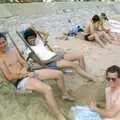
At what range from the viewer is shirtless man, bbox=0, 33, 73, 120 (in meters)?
4.75

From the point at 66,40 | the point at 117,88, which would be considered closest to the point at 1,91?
the point at 117,88

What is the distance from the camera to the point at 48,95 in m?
4.73

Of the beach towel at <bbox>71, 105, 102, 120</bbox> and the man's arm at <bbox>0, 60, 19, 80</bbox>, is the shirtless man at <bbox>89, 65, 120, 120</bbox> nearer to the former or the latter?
the beach towel at <bbox>71, 105, 102, 120</bbox>

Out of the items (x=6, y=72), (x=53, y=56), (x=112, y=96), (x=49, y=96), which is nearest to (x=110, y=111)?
(x=112, y=96)

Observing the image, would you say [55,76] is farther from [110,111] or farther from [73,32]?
[73,32]

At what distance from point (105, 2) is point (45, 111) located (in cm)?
936

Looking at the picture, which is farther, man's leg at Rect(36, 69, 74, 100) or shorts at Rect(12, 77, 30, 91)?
man's leg at Rect(36, 69, 74, 100)

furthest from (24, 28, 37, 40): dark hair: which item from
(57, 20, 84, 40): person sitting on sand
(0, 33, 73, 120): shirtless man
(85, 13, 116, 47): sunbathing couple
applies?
(57, 20, 84, 40): person sitting on sand

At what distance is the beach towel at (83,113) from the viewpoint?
15.8 feet

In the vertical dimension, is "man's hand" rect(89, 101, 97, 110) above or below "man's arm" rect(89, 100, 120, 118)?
below

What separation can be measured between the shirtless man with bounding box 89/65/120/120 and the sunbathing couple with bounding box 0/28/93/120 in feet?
1.84

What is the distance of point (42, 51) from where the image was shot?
5980mm

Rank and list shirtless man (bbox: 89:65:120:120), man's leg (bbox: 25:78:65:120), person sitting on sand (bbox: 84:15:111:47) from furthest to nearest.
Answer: person sitting on sand (bbox: 84:15:111:47) < man's leg (bbox: 25:78:65:120) < shirtless man (bbox: 89:65:120:120)

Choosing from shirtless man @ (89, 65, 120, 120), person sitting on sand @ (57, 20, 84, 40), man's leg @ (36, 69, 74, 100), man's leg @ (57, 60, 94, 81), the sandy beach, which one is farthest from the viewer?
person sitting on sand @ (57, 20, 84, 40)
